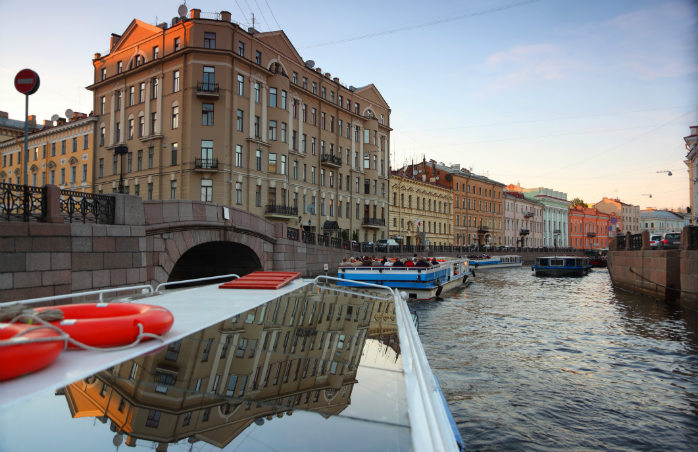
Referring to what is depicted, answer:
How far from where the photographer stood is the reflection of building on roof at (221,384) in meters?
2.49

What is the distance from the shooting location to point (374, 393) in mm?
3293

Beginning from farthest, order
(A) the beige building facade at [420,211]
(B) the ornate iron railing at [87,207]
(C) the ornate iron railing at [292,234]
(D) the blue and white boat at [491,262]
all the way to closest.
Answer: (A) the beige building facade at [420,211], (D) the blue and white boat at [491,262], (C) the ornate iron railing at [292,234], (B) the ornate iron railing at [87,207]

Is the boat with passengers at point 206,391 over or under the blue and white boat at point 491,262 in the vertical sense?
over

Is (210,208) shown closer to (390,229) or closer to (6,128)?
(390,229)

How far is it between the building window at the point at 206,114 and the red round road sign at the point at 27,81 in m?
18.8

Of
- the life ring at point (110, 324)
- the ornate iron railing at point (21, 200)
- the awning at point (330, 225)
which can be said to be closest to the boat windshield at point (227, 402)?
the life ring at point (110, 324)

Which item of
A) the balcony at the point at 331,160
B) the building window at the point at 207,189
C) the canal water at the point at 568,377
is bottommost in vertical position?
the canal water at the point at 568,377

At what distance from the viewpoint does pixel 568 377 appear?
8227 mm

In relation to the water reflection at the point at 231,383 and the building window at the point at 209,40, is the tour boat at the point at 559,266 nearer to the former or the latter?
the building window at the point at 209,40

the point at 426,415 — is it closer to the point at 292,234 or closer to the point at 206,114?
the point at 292,234

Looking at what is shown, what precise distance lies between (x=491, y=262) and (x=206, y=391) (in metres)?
45.3

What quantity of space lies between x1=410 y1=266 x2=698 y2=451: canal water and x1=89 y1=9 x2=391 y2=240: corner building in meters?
19.6

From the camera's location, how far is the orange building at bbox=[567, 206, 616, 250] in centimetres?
9425

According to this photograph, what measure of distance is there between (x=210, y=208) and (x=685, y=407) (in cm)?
1369
